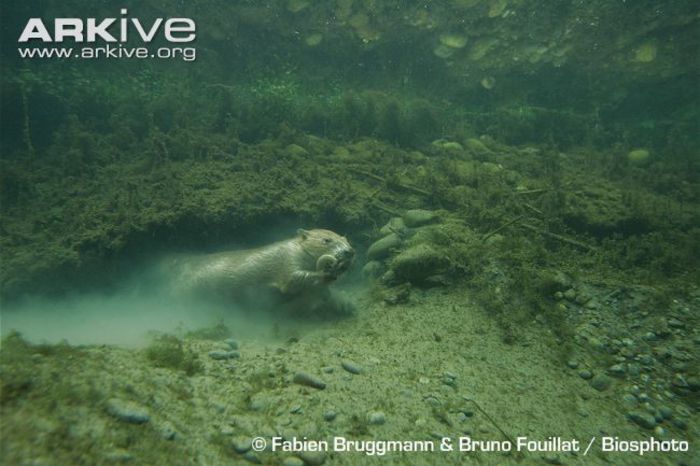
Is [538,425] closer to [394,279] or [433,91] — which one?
[394,279]

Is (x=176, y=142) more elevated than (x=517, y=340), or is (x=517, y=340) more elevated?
(x=176, y=142)

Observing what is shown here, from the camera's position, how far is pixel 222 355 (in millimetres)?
3383

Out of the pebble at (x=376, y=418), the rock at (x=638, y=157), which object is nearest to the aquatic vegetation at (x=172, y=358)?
the pebble at (x=376, y=418)

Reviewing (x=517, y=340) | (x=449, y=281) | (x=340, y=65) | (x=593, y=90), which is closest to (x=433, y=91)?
(x=340, y=65)

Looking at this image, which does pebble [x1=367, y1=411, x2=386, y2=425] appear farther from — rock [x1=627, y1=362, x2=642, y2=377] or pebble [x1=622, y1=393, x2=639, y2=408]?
rock [x1=627, y1=362, x2=642, y2=377]

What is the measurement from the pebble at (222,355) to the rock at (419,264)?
102 inches

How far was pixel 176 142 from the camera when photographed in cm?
779

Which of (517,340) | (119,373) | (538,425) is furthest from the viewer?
(517,340)

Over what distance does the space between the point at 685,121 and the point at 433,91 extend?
10.4 m

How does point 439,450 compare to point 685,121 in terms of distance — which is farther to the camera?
point 685,121

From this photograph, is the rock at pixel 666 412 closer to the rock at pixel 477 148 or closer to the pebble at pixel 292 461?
the pebble at pixel 292 461

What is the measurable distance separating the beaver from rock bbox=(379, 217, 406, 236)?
4.04 ft

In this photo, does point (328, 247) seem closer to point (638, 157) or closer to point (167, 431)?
point (167, 431)

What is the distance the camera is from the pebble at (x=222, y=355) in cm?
337
